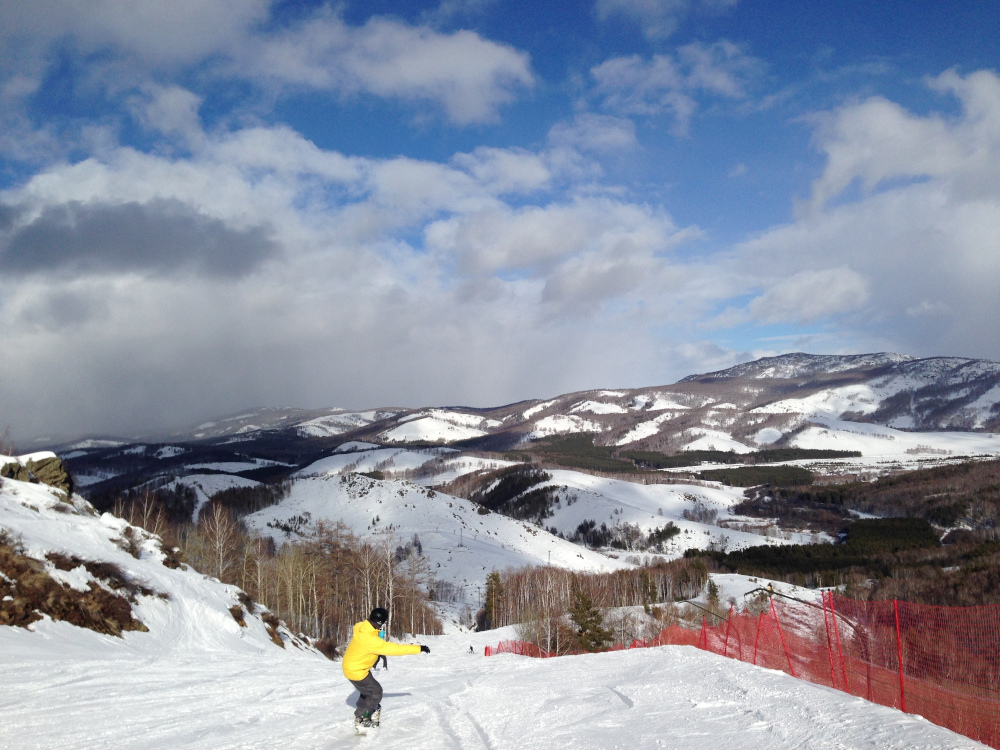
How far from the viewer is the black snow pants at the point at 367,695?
951cm

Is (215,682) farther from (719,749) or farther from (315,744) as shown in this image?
(719,749)

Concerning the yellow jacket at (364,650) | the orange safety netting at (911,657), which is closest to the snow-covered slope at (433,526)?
the orange safety netting at (911,657)

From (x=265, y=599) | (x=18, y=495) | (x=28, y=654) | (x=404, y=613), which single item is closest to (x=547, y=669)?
(x=28, y=654)

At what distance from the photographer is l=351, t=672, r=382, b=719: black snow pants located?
9.51 m

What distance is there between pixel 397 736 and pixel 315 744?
1.30 metres

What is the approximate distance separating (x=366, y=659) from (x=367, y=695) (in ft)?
2.17

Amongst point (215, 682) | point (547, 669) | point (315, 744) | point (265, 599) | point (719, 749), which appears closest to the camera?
point (719, 749)

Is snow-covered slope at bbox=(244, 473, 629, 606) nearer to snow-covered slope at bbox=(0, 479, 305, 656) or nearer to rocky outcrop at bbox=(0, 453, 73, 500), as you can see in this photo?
rocky outcrop at bbox=(0, 453, 73, 500)

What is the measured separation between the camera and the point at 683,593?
358ft

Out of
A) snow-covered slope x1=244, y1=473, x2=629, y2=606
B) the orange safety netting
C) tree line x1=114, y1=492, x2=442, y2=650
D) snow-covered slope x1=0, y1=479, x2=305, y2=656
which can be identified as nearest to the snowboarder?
the orange safety netting

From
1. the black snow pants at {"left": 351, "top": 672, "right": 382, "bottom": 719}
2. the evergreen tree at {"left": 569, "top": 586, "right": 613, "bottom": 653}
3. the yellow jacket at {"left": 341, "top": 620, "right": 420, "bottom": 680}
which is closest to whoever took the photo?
the yellow jacket at {"left": 341, "top": 620, "right": 420, "bottom": 680}

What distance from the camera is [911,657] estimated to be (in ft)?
67.8

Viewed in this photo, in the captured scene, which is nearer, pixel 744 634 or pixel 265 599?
pixel 744 634

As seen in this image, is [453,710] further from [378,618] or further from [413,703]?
[378,618]
